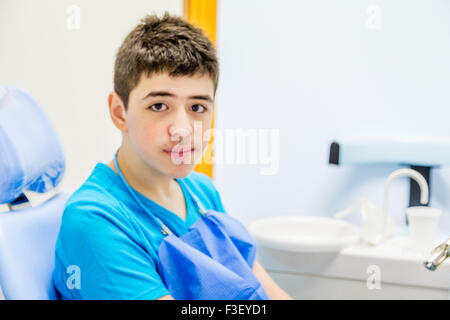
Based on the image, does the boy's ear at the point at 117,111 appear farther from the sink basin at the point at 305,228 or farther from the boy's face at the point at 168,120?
the sink basin at the point at 305,228

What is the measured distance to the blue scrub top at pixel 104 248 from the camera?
514 mm

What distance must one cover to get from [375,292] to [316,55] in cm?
65

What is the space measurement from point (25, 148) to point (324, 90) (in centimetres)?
89

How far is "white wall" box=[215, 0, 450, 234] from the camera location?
92cm

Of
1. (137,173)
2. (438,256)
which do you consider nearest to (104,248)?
(137,173)

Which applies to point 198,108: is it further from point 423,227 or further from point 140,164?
point 423,227

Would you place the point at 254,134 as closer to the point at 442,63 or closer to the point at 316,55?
the point at 316,55

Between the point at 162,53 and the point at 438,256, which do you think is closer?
the point at 438,256

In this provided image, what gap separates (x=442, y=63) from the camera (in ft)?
3.09

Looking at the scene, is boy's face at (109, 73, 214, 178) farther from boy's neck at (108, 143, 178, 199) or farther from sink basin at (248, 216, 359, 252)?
sink basin at (248, 216, 359, 252)

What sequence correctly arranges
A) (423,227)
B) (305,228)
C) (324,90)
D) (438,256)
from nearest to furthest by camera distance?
1. (438,256)
2. (423,227)
3. (324,90)
4. (305,228)

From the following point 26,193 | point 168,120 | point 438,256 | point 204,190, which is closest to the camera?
point 438,256

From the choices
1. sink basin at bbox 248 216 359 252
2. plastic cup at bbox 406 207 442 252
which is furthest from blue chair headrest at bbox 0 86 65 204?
plastic cup at bbox 406 207 442 252

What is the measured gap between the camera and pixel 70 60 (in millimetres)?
594
